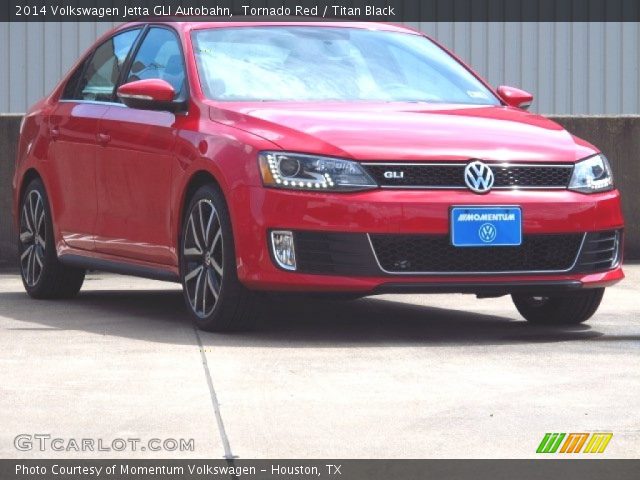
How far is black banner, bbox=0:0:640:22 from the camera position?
62.7 ft

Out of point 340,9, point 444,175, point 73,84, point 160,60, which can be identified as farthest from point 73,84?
point 340,9

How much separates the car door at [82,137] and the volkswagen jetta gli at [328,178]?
0.08ft

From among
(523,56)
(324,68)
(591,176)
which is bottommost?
(523,56)

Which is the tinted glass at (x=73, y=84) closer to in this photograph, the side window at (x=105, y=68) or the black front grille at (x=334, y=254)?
the side window at (x=105, y=68)

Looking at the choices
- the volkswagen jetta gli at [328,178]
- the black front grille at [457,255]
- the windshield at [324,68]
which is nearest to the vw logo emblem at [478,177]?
the volkswagen jetta gli at [328,178]

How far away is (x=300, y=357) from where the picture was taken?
7293mm

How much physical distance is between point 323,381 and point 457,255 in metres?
1.46

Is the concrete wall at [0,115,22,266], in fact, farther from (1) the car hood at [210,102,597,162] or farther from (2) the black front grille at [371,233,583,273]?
(2) the black front grille at [371,233,583,273]

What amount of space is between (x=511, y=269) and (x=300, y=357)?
1.16m

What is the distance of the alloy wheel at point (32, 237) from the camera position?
33.3 ft

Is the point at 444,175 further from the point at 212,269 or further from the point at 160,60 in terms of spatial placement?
the point at 160,60

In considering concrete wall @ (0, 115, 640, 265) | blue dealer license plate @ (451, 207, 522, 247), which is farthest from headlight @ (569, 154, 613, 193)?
concrete wall @ (0, 115, 640, 265)
